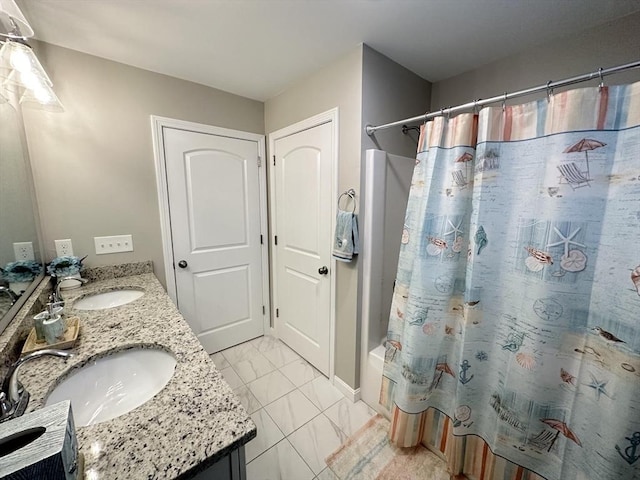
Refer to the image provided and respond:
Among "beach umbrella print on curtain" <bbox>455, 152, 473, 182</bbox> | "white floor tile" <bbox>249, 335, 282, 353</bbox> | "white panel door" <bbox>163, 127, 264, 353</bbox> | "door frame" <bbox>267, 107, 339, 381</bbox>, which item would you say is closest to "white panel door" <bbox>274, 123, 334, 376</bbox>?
"door frame" <bbox>267, 107, 339, 381</bbox>

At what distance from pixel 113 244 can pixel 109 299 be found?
0.40 meters

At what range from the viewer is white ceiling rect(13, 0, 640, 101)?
1208mm

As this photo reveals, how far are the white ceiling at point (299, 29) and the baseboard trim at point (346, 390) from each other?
222cm

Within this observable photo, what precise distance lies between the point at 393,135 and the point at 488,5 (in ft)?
2.41

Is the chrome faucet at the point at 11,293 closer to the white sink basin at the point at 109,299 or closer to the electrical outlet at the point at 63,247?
the white sink basin at the point at 109,299

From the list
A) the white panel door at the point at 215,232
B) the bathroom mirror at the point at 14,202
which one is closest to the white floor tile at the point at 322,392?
the white panel door at the point at 215,232

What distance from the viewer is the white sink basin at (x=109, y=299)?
1.52 m

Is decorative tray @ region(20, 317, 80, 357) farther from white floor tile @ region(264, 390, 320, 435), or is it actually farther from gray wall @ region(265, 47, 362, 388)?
gray wall @ region(265, 47, 362, 388)

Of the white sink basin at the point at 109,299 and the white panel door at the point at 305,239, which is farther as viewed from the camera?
the white panel door at the point at 305,239

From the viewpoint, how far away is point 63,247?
1607mm

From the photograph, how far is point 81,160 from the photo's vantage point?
5.37ft

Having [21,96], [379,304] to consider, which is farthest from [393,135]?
[21,96]

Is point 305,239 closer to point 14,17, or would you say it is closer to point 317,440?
point 317,440

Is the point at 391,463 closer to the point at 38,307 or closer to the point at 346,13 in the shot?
the point at 38,307
